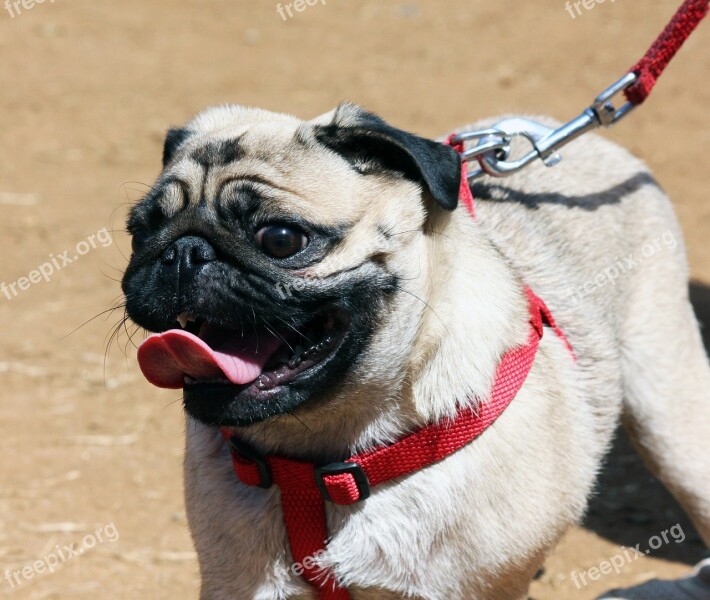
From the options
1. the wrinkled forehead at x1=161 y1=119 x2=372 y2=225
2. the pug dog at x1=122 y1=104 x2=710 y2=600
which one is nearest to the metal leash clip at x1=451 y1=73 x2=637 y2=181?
the pug dog at x1=122 y1=104 x2=710 y2=600

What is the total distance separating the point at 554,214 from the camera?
147 inches

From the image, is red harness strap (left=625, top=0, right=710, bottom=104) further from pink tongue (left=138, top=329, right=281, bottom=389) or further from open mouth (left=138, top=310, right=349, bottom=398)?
pink tongue (left=138, top=329, right=281, bottom=389)

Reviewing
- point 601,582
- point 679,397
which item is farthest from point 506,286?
point 601,582

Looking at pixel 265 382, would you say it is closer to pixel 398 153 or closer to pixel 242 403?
pixel 242 403

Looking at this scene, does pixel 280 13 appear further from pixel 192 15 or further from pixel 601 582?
pixel 601 582

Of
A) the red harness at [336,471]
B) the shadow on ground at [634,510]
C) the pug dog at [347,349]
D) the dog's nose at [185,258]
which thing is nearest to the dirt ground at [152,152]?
the shadow on ground at [634,510]

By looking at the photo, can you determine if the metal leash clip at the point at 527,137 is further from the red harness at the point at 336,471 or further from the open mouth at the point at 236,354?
the open mouth at the point at 236,354

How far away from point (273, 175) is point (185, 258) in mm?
319

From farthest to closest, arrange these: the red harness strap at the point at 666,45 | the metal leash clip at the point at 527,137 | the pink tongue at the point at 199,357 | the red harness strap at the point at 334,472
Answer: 1. the red harness strap at the point at 666,45
2. the metal leash clip at the point at 527,137
3. the red harness strap at the point at 334,472
4. the pink tongue at the point at 199,357

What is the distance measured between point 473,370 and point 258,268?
679mm

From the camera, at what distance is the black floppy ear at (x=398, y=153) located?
2.66 m

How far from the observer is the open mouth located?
2482mm

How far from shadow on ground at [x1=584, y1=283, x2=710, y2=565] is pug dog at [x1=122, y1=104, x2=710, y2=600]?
128 cm

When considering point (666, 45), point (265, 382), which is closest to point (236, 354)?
point (265, 382)
